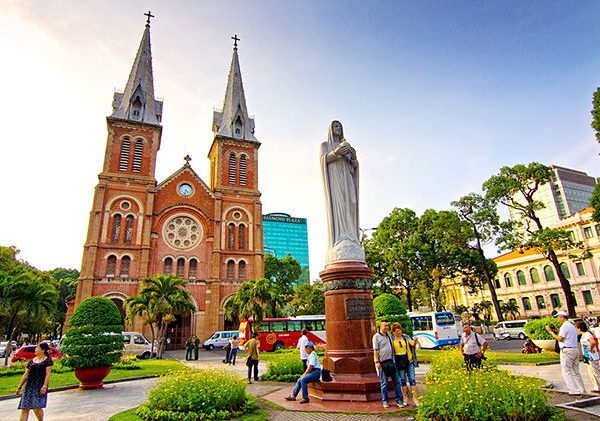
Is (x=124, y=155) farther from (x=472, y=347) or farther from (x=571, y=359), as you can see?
(x=571, y=359)

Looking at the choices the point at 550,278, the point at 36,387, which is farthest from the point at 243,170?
the point at 550,278

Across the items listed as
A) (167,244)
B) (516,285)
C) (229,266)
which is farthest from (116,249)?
(516,285)

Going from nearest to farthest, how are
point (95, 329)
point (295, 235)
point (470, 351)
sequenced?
point (470, 351) < point (95, 329) < point (295, 235)

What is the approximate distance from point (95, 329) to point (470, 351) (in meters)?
9.73

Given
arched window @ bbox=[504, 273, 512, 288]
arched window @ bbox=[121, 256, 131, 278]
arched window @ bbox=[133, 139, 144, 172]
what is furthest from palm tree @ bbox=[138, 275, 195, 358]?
arched window @ bbox=[504, 273, 512, 288]

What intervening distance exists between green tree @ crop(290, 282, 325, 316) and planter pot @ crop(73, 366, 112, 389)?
34694mm

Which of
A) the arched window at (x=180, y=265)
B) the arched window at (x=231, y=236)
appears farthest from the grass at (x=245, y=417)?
the arched window at (x=231, y=236)

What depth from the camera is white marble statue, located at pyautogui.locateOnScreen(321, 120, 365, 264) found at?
29.9 ft

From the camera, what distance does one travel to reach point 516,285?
45.2 meters

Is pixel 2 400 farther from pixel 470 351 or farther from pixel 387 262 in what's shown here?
pixel 387 262

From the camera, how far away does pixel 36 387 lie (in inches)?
236

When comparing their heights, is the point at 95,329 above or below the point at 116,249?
below

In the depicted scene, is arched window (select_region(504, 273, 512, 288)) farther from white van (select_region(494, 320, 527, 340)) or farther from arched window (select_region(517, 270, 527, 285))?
white van (select_region(494, 320, 527, 340))

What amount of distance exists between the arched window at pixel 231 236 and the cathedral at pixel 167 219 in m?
0.10
